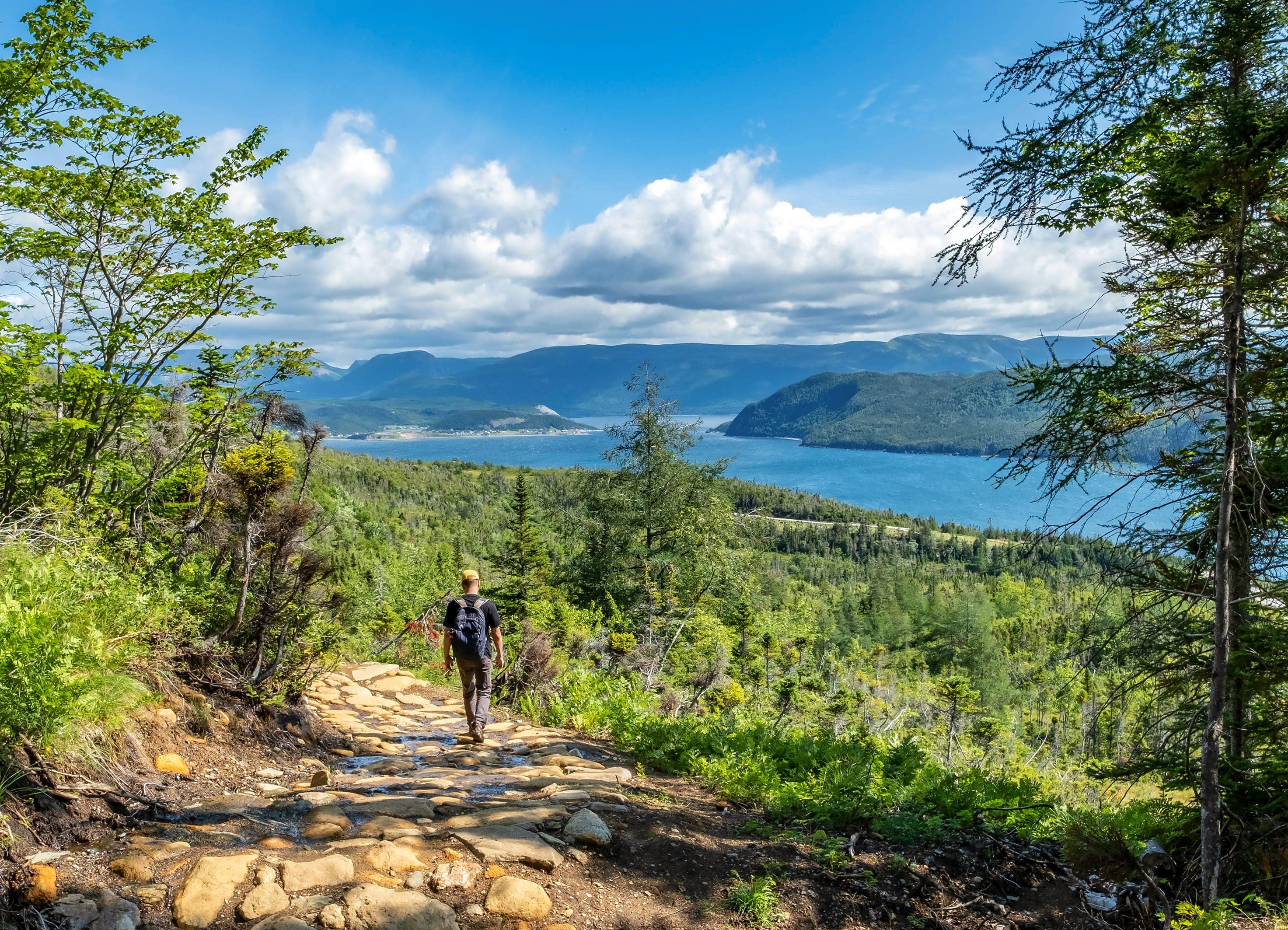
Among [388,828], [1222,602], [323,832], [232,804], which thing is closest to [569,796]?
[388,828]

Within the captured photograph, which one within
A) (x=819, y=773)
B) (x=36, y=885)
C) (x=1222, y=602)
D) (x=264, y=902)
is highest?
(x=1222, y=602)

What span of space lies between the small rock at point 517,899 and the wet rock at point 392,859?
0.43 metres

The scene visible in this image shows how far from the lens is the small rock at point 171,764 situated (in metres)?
4.29

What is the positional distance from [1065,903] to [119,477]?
9.56 meters

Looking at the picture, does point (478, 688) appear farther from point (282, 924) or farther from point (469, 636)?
point (282, 924)

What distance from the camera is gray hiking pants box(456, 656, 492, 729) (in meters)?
6.99

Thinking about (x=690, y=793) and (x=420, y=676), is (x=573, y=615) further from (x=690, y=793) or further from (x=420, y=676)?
(x=690, y=793)

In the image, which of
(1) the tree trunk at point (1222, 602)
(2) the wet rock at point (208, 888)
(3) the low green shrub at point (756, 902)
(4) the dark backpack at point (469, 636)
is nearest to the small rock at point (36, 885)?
(2) the wet rock at point (208, 888)

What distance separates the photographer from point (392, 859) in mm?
3350

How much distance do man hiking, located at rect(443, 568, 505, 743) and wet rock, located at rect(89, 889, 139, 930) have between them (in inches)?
163

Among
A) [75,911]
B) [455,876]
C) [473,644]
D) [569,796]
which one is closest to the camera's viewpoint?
[75,911]

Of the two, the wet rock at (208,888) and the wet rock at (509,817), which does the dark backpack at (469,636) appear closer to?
the wet rock at (509,817)

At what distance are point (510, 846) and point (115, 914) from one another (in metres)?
1.73

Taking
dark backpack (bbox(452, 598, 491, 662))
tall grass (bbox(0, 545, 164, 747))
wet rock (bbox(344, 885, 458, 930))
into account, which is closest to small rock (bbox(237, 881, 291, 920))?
wet rock (bbox(344, 885, 458, 930))
